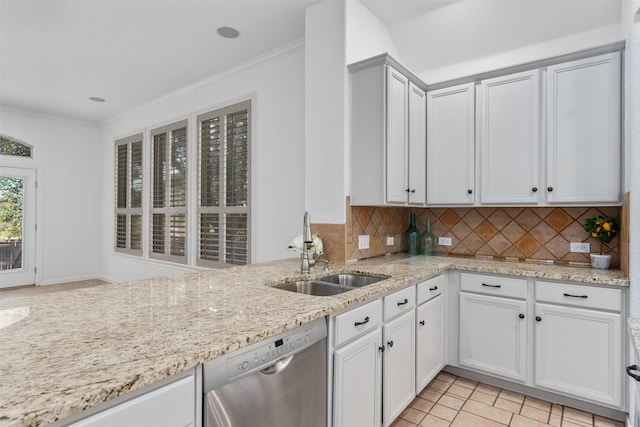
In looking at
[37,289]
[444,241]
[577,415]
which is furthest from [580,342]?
[37,289]

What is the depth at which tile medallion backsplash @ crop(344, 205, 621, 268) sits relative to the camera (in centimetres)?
279

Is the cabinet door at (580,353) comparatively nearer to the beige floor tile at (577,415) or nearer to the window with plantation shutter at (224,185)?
the beige floor tile at (577,415)

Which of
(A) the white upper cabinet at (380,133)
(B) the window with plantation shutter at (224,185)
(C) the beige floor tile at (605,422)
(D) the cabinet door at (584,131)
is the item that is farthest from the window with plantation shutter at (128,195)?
(C) the beige floor tile at (605,422)

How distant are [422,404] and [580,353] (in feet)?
3.48

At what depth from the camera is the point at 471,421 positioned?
2.25 metres

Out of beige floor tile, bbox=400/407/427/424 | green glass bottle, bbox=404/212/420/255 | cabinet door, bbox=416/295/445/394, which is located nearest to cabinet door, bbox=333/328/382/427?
beige floor tile, bbox=400/407/427/424

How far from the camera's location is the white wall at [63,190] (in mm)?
6062

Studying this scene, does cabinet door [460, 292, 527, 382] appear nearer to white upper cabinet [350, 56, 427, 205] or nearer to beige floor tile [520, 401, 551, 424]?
beige floor tile [520, 401, 551, 424]

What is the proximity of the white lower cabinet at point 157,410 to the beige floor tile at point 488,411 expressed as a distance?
202 cm

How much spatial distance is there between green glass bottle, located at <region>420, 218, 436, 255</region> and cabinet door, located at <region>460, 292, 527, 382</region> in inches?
26.9

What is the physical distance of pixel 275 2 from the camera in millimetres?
2883

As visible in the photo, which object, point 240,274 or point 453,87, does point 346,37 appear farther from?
point 240,274

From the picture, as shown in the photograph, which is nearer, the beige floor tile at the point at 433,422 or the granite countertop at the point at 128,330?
the granite countertop at the point at 128,330

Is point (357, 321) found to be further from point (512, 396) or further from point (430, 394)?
point (512, 396)
